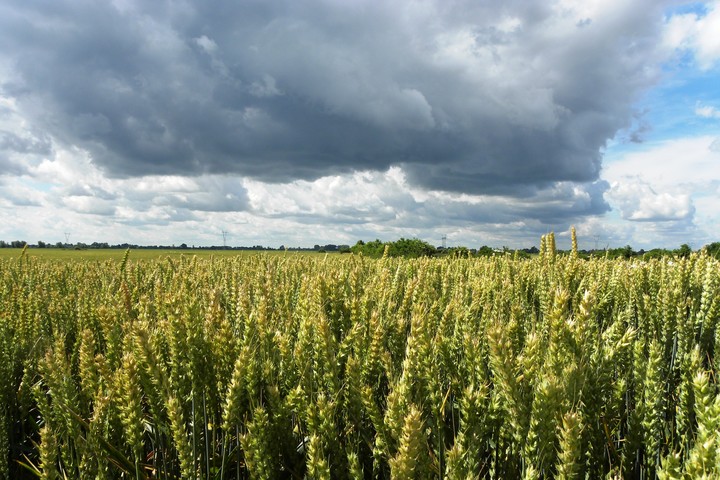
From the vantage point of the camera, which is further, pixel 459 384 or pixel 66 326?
pixel 66 326

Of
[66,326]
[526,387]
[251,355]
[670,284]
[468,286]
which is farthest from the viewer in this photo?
[468,286]

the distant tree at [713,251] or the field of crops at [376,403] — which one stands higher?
the distant tree at [713,251]

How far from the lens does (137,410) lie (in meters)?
1.91

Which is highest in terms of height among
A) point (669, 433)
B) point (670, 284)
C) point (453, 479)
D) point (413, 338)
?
point (670, 284)

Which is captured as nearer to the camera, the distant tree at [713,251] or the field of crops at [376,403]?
the field of crops at [376,403]

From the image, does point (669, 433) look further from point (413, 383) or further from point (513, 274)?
point (513, 274)

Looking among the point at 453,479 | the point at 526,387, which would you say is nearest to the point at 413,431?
the point at 453,479

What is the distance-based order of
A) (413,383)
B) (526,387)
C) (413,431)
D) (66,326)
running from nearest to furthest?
(413,431)
(526,387)
(413,383)
(66,326)

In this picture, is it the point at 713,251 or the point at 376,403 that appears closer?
the point at 376,403

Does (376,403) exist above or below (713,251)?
below

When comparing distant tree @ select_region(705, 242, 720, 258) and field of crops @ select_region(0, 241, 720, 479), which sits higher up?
distant tree @ select_region(705, 242, 720, 258)

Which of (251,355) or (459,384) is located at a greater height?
(251,355)

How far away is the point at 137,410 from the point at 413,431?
1.21m

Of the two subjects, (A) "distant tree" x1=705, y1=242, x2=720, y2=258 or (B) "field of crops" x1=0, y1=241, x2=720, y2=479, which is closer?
(B) "field of crops" x1=0, y1=241, x2=720, y2=479
